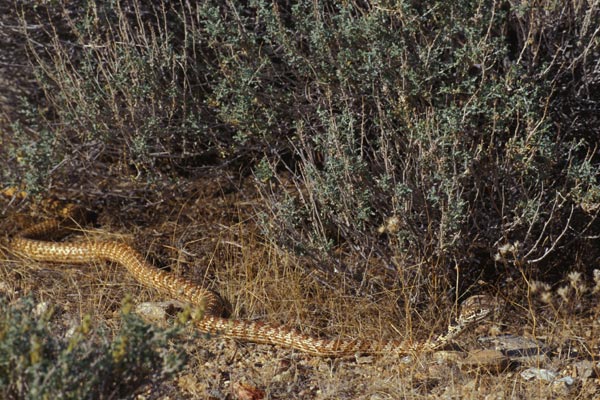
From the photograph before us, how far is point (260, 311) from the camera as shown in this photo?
5910mm

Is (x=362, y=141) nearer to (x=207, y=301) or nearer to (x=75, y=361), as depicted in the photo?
(x=207, y=301)

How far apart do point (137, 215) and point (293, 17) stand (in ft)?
6.94

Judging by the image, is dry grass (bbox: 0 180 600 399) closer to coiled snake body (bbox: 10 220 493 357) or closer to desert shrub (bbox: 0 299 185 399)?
coiled snake body (bbox: 10 220 493 357)

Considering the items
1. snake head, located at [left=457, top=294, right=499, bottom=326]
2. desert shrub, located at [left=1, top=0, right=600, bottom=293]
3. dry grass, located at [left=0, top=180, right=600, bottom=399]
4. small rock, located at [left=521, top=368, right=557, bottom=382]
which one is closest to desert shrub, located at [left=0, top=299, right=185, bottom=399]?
dry grass, located at [left=0, top=180, right=600, bottom=399]

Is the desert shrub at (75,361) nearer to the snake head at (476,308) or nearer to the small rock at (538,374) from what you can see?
the snake head at (476,308)

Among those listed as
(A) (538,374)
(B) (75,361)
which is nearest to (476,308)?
(A) (538,374)

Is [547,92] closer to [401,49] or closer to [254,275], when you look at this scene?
[401,49]

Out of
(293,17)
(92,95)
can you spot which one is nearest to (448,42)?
(293,17)

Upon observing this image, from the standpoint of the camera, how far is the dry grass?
486cm

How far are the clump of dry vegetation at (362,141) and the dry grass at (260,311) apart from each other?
0.10ft

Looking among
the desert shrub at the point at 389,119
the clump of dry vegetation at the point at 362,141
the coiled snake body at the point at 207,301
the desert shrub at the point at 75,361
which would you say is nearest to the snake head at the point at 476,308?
the coiled snake body at the point at 207,301

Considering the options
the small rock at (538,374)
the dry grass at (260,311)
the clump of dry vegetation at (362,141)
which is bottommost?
the small rock at (538,374)

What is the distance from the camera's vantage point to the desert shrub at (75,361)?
135 inches

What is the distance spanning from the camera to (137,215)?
23.2 feet
